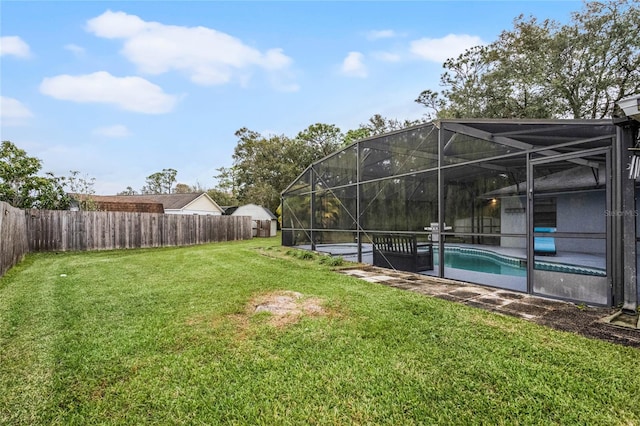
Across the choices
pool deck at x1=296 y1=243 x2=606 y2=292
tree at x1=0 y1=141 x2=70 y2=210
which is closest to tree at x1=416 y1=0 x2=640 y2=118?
pool deck at x1=296 y1=243 x2=606 y2=292

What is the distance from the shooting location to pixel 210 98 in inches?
563

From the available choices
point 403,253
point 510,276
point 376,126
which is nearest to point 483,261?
point 510,276

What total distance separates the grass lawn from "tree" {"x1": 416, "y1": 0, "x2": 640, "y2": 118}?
1471cm

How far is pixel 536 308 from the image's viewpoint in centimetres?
399

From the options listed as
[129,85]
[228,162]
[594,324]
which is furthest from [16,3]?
[228,162]

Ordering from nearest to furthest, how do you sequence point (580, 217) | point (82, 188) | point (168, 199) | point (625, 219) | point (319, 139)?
point (625, 219), point (580, 217), point (82, 188), point (168, 199), point (319, 139)

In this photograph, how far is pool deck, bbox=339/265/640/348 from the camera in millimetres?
3168

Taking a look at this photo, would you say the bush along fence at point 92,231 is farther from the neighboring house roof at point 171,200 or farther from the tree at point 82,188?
the neighboring house roof at point 171,200

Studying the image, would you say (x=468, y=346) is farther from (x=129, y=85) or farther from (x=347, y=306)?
(x=129, y=85)

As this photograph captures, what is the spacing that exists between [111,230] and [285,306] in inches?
439

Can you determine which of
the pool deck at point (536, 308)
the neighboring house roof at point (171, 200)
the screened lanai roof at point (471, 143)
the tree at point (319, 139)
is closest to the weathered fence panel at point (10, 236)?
the pool deck at point (536, 308)

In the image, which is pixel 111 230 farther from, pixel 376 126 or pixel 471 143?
pixel 376 126

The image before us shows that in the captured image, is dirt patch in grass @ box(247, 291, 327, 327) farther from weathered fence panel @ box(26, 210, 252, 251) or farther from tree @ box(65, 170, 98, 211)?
tree @ box(65, 170, 98, 211)

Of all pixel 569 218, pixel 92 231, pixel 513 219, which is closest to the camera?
pixel 569 218
